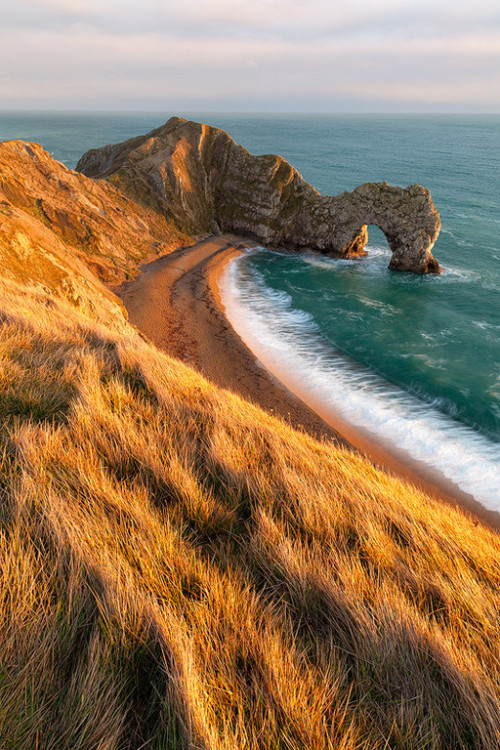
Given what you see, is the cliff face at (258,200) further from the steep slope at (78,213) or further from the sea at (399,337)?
the steep slope at (78,213)

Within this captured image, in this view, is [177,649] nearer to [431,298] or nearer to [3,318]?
[3,318]

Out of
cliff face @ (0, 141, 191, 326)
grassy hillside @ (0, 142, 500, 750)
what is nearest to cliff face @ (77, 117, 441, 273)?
cliff face @ (0, 141, 191, 326)

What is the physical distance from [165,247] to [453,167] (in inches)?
3075

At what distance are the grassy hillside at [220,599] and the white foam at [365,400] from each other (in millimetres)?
8513

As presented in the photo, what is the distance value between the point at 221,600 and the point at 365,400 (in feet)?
44.3

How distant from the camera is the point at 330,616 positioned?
220 centimetres

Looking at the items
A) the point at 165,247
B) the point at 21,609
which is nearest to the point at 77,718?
the point at 21,609

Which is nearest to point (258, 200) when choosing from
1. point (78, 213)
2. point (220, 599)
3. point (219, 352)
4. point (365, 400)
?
point (78, 213)

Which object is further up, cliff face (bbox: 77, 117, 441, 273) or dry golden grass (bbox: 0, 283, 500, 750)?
cliff face (bbox: 77, 117, 441, 273)

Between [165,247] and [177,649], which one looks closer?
[177,649]

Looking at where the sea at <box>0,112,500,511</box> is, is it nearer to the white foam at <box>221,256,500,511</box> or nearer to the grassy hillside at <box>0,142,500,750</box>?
the white foam at <box>221,256,500,511</box>

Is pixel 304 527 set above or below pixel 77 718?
below

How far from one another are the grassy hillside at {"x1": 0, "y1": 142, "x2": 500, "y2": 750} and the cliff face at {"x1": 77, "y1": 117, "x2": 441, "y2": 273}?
3172cm

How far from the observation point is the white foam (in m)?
11.6
